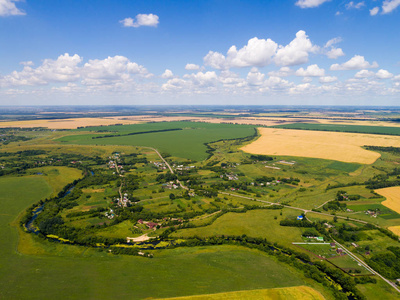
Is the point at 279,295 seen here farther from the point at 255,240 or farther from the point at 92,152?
the point at 92,152

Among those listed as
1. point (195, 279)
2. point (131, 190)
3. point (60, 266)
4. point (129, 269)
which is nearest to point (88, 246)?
point (60, 266)

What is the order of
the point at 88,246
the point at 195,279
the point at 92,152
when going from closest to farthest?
the point at 195,279, the point at 88,246, the point at 92,152

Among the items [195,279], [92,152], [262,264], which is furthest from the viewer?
[92,152]

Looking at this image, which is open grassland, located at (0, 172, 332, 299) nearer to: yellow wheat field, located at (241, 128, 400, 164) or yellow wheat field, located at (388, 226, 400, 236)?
yellow wheat field, located at (388, 226, 400, 236)

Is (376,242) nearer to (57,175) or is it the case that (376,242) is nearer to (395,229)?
(395,229)

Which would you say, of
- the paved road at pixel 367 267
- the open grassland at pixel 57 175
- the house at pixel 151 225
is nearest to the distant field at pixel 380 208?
the paved road at pixel 367 267

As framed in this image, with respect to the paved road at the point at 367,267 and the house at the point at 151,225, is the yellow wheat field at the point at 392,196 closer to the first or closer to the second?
the paved road at the point at 367,267

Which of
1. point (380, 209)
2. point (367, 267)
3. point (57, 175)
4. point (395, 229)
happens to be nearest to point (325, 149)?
point (380, 209)
